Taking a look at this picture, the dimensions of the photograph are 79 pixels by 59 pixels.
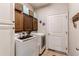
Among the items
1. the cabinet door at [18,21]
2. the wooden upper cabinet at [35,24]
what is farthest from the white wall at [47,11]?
the cabinet door at [18,21]

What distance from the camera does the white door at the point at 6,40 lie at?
152cm

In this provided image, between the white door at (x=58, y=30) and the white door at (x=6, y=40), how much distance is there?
67 cm

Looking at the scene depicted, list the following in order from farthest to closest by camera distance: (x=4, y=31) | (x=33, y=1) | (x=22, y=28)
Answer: (x=22, y=28), (x=33, y=1), (x=4, y=31)

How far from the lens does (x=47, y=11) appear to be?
1.87 meters

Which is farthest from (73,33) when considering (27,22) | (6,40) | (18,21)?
(6,40)

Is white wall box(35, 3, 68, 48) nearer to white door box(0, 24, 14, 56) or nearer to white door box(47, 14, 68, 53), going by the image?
white door box(47, 14, 68, 53)

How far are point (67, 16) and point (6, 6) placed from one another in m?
1.04

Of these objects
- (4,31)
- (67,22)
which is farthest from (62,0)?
(4,31)

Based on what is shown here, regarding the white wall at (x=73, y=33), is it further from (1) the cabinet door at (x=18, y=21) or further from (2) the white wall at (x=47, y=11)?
(1) the cabinet door at (x=18, y=21)

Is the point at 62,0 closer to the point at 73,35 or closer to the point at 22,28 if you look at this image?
the point at 73,35

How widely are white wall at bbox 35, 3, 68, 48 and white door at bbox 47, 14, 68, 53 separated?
7cm

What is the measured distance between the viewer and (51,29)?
6.22ft

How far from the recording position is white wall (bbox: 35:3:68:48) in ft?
5.90

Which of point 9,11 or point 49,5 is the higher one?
point 49,5
